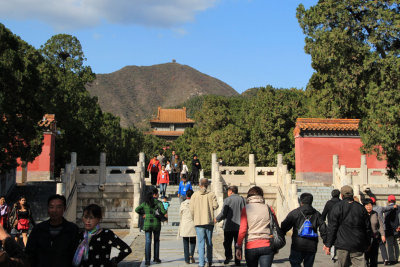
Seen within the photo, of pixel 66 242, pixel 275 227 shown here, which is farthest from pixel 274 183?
pixel 66 242

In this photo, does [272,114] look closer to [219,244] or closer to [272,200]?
[272,200]

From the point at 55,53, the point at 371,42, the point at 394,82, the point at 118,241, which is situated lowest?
the point at 118,241

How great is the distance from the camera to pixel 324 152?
86.3ft

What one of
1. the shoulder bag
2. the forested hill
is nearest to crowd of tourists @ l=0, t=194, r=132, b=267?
the shoulder bag

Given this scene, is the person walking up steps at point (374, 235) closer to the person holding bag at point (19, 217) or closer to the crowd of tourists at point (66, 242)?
the crowd of tourists at point (66, 242)

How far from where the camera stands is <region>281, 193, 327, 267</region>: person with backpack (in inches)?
263

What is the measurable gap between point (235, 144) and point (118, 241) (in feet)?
111

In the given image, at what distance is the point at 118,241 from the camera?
16.1ft

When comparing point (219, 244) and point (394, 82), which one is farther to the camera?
point (394, 82)

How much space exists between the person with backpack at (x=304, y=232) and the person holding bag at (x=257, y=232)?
→ 0.54 m

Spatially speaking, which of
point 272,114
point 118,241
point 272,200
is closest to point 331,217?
point 118,241

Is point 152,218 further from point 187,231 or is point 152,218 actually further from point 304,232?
point 304,232

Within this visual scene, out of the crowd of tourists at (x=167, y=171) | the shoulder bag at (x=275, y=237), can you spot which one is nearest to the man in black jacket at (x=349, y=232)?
the shoulder bag at (x=275, y=237)

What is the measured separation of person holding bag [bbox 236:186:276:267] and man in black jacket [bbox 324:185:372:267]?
3.97 feet
